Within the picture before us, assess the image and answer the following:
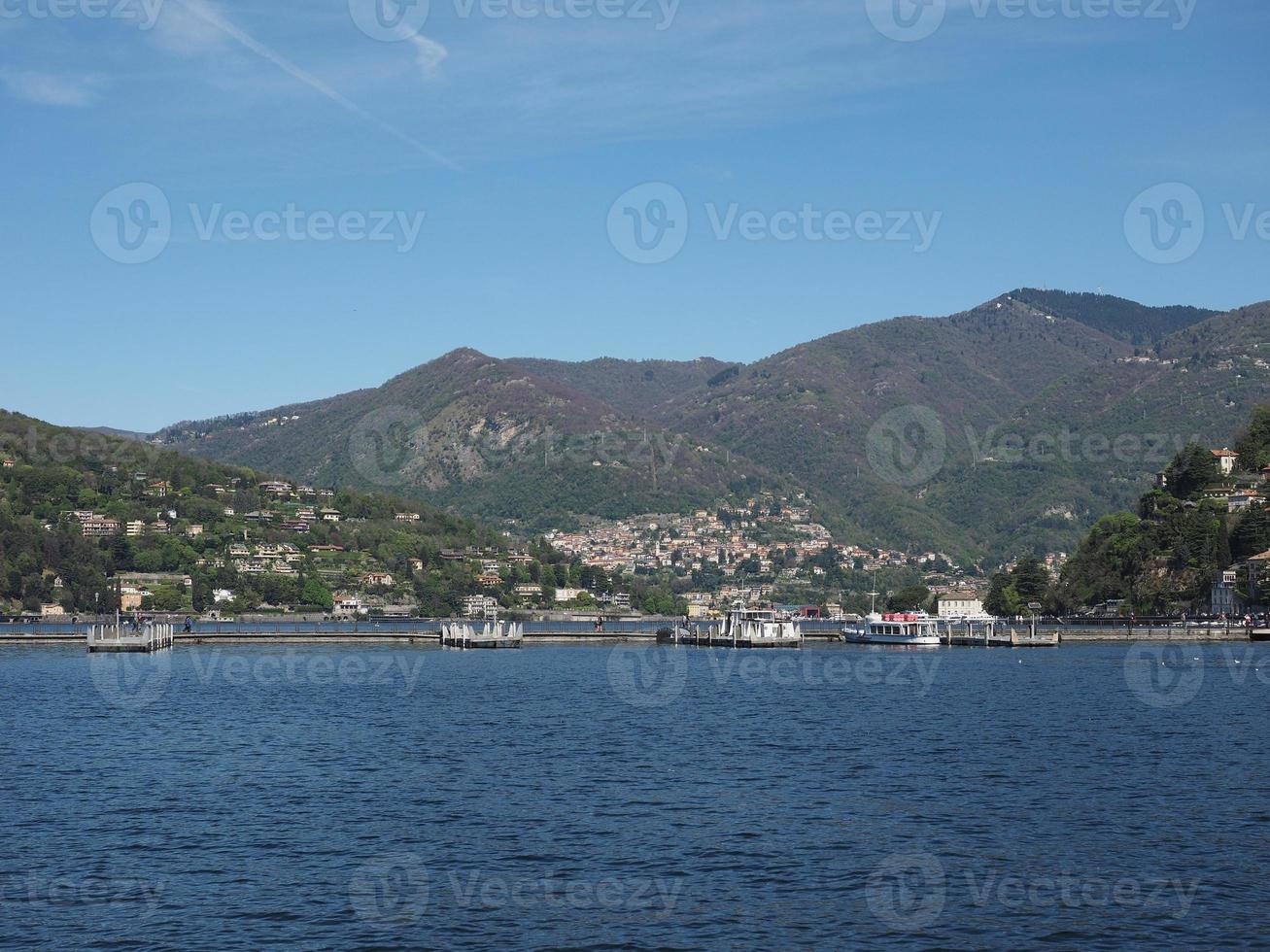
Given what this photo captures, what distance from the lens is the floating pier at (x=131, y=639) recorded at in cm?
12193

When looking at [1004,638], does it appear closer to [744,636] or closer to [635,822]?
[744,636]

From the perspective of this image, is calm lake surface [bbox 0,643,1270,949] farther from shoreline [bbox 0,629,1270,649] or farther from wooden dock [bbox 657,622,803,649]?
wooden dock [bbox 657,622,803,649]

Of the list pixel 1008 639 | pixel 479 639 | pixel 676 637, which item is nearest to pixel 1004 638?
pixel 1008 639

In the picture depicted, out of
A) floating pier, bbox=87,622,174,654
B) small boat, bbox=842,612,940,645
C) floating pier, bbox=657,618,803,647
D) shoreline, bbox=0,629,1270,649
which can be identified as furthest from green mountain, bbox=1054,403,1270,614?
floating pier, bbox=87,622,174,654

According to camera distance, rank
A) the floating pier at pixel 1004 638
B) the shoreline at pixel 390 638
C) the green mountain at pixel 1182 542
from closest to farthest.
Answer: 1. the shoreline at pixel 390 638
2. the floating pier at pixel 1004 638
3. the green mountain at pixel 1182 542

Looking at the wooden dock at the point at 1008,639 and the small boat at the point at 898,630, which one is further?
the small boat at the point at 898,630

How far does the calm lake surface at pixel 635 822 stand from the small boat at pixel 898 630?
65707 millimetres

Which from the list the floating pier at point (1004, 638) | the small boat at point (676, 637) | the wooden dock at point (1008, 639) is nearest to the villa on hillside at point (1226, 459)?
the floating pier at point (1004, 638)

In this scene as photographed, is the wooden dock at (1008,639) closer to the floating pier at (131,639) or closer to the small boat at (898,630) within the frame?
the small boat at (898,630)

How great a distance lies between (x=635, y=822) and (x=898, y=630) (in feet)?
368

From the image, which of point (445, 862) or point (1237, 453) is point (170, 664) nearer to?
point (445, 862)

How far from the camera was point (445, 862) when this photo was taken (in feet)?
116

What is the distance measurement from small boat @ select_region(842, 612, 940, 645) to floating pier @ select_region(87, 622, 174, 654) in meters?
69.6

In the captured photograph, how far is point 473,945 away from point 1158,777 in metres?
28.2
